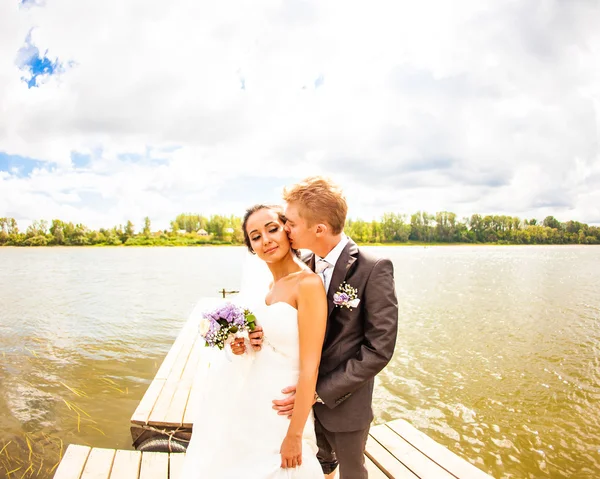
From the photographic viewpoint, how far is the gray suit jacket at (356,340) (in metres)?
2.34

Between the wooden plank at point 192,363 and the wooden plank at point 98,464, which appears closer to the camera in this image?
the wooden plank at point 98,464

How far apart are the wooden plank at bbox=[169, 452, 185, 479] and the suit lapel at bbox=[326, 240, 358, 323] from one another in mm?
2372

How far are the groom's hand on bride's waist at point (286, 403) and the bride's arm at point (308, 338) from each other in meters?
0.08

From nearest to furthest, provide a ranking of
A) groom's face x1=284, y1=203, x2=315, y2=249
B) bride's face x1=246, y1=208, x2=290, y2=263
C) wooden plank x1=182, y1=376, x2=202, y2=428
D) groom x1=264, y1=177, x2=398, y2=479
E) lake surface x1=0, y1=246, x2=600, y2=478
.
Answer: groom x1=264, y1=177, x2=398, y2=479
groom's face x1=284, y1=203, x2=315, y2=249
bride's face x1=246, y1=208, x2=290, y2=263
wooden plank x1=182, y1=376, x2=202, y2=428
lake surface x1=0, y1=246, x2=600, y2=478

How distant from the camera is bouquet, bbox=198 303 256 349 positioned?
7.38 ft

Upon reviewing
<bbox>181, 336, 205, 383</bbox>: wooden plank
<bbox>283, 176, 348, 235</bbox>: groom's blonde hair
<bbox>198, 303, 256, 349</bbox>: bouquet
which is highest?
<bbox>283, 176, 348, 235</bbox>: groom's blonde hair

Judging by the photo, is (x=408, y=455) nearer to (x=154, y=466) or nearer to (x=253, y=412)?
(x=253, y=412)

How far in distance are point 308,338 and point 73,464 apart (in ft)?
9.72

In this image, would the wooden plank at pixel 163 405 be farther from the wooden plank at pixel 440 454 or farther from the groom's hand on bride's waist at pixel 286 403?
the groom's hand on bride's waist at pixel 286 403

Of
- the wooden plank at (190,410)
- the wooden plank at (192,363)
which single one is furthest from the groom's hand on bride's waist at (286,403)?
the wooden plank at (192,363)

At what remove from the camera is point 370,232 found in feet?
398

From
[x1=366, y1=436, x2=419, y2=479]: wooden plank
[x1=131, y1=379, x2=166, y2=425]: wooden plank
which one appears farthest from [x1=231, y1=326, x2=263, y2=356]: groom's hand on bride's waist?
[x1=131, y1=379, x2=166, y2=425]: wooden plank

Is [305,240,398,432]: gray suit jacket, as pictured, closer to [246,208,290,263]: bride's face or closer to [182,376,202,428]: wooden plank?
[246,208,290,263]: bride's face

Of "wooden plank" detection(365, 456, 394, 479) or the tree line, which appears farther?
the tree line
